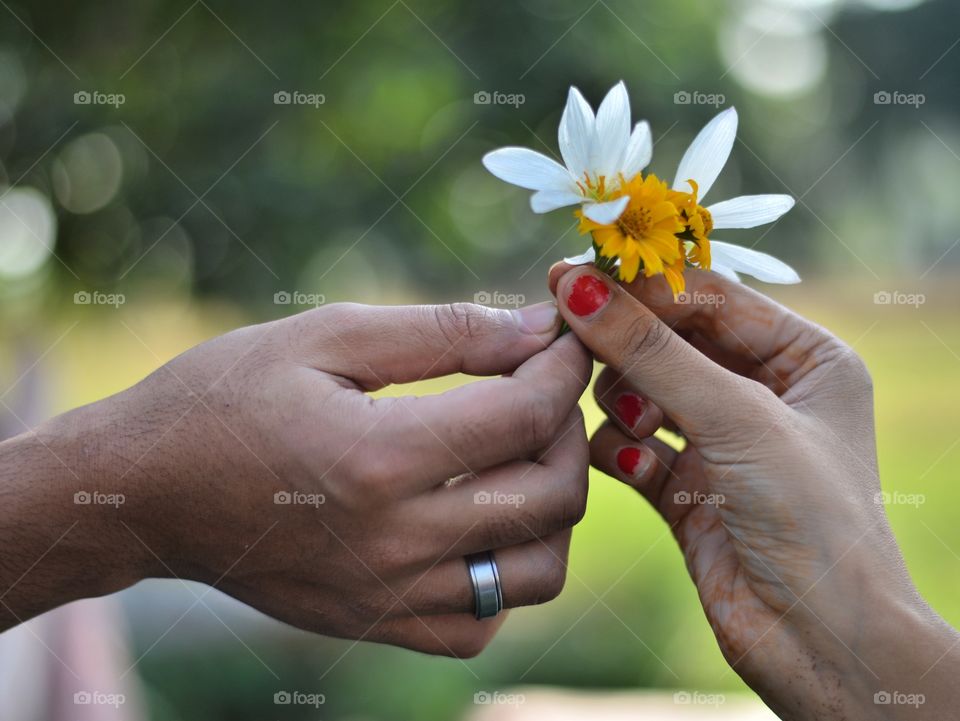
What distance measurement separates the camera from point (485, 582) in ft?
4.54

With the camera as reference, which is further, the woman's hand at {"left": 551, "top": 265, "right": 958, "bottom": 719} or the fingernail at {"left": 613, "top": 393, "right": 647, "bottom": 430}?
the fingernail at {"left": 613, "top": 393, "right": 647, "bottom": 430}

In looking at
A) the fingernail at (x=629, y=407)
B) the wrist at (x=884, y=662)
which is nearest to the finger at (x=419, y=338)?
the fingernail at (x=629, y=407)

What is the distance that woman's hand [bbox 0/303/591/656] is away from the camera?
1.27 meters

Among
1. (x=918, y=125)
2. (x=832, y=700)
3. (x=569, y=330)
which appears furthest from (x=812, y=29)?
(x=832, y=700)

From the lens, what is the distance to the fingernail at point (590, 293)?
1349 millimetres

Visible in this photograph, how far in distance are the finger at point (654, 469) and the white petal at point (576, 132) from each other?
570 millimetres

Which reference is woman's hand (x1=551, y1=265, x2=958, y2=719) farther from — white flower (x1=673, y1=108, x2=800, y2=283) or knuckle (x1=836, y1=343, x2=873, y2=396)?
white flower (x1=673, y1=108, x2=800, y2=283)

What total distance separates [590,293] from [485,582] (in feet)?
1.74

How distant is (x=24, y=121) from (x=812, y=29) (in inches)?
172

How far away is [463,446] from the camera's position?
4.22ft

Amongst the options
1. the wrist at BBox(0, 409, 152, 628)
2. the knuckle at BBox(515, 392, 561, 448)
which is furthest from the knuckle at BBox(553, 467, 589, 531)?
the wrist at BBox(0, 409, 152, 628)

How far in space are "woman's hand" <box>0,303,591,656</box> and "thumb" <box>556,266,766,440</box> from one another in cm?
8

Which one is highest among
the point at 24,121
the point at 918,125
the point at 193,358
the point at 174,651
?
the point at 918,125

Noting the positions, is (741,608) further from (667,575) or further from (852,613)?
(667,575)
